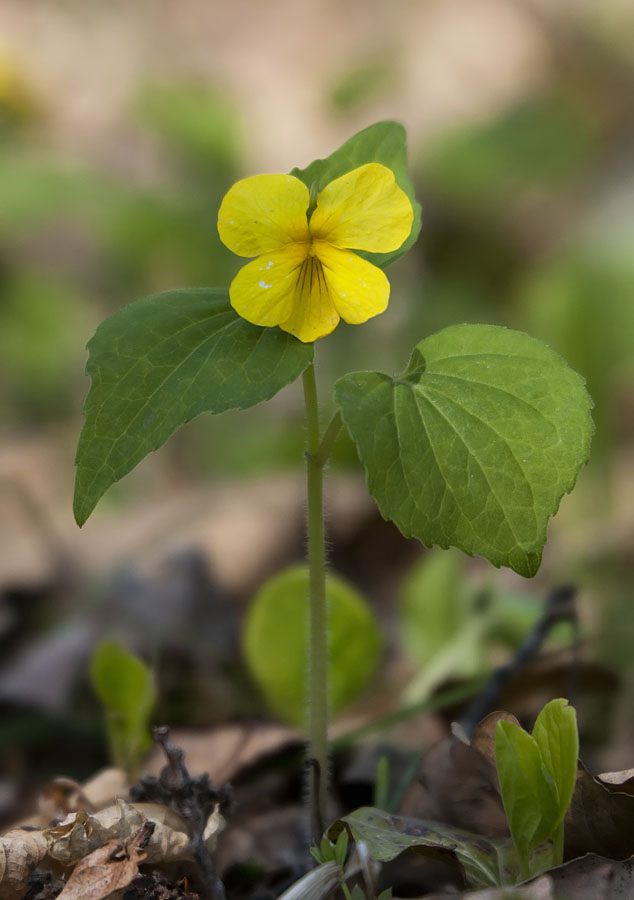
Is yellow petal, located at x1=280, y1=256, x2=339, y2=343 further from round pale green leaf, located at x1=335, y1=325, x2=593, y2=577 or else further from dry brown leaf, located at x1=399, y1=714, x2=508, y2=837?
dry brown leaf, located at x1=399, y1=714, x2=508, y2=837

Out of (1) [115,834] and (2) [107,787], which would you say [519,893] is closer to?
(1) [115,834]

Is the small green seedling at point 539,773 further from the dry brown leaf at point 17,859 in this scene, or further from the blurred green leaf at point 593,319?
the blurred green leaf at point 593,319

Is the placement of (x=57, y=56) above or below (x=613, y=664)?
above

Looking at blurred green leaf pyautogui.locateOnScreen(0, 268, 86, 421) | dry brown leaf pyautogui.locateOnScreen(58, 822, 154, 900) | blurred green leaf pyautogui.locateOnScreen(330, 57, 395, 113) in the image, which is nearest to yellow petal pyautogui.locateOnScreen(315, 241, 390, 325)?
dry brown leaf pyautogui.locateOnScreen(58, 822, 154, 900)

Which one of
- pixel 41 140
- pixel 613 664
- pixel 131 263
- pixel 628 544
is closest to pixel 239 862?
pixel 613 664

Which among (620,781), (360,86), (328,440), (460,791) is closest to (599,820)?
(620,781)

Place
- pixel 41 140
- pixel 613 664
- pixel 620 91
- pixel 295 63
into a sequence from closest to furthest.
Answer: pixel 613 664 < pixel 41 140 < pixel 620 91 < pixel 295 63

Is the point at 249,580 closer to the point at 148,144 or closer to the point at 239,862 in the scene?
the point at 239,862
